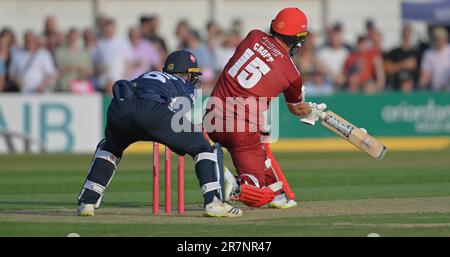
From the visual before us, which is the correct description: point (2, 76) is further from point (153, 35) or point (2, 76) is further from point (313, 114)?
point (313, 114)

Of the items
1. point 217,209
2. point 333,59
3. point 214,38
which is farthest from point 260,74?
point 333,59

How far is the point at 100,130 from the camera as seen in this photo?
24125mm

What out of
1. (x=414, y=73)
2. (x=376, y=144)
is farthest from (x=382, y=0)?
(x=376, y=144)

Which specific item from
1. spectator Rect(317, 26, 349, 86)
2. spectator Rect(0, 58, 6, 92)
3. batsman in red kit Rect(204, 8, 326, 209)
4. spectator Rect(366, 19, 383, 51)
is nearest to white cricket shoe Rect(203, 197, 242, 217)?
batsman in red kit Rect(204, 8, 326, 209)

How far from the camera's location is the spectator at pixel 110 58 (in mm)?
24750

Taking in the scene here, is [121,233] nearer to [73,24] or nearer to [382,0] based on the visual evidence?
[73,24]

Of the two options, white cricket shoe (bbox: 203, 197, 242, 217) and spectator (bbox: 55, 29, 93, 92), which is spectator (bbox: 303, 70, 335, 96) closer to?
spectator (bbox: 55, 29, 93, 92)

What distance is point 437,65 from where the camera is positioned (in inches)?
1050

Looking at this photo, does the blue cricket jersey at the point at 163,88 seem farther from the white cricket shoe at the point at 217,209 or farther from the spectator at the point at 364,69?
the spectator at the point at 364,69

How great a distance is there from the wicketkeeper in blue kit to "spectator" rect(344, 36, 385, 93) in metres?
14.2

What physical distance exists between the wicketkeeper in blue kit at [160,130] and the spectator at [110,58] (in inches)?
491

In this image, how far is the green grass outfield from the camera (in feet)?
36.4

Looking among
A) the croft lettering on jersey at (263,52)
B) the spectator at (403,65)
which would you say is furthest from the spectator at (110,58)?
the croft lettering on jersey at (263,52)

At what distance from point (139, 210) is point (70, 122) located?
→ 11.1 metres
